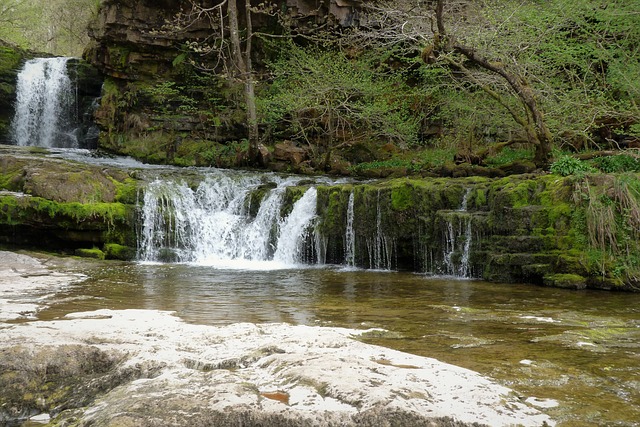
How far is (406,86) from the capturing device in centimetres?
2148

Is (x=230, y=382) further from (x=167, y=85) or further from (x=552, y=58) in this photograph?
(x=167, y=85)

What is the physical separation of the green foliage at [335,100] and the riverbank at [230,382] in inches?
583

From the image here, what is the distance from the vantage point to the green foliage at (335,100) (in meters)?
18.5

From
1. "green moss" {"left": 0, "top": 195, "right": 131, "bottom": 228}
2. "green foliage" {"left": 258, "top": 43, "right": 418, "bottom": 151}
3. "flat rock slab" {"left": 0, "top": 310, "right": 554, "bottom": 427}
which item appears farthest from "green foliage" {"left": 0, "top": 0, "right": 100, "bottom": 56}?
"flat rock slab" {"left": 0, "top": 310, "right": 554, "bottom": 427}

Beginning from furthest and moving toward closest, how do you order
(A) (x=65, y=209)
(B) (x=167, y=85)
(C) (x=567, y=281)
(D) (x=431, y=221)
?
(B) (x=167, y=85) → (A) (x=65, y=209) → (D) (x=431, y=221) → (C) (x=567, y=281)

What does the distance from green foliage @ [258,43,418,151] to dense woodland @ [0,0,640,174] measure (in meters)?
0.08

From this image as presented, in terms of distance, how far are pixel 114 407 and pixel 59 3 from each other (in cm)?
3913

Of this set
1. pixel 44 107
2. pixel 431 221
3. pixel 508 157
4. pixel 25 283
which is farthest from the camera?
pixel 44 107

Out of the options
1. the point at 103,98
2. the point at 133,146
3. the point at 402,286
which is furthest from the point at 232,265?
the point at 103,98

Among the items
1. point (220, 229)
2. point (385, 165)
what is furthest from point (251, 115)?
point (220, 229)

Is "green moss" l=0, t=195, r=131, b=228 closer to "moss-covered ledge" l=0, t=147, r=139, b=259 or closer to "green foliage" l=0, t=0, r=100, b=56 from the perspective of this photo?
"moss-covered ledge" l=0, t=147, r=139, b=259

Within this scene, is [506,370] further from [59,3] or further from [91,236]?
[59,3]

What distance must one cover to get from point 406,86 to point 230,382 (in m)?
19.7

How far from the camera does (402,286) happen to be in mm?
9297
